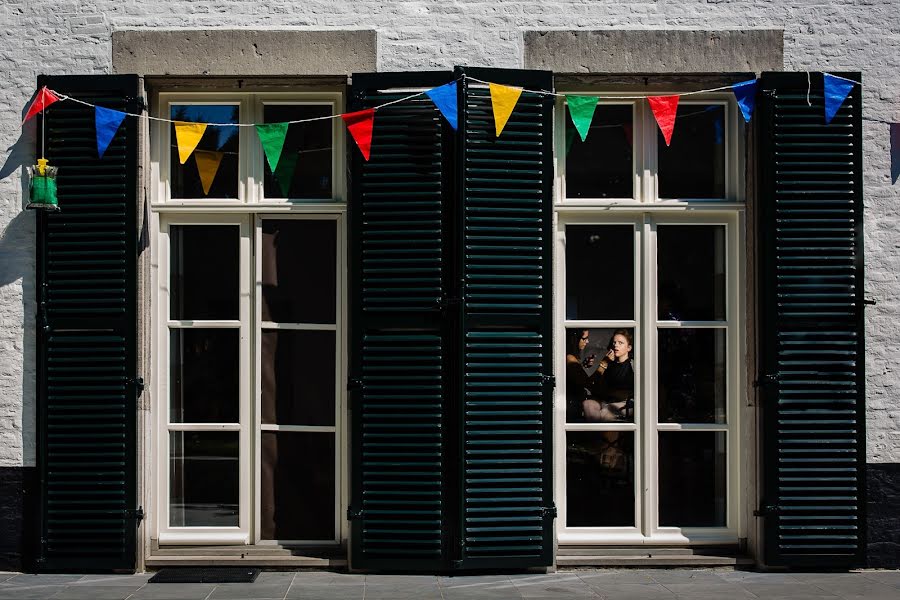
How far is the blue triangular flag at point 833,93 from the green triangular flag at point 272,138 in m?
3.64

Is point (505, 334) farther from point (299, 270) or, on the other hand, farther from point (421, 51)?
point (421, 51)

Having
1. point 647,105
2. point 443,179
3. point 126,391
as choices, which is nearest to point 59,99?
point 126,391

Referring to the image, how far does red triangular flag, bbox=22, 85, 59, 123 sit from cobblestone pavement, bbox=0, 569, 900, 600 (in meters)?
3.09

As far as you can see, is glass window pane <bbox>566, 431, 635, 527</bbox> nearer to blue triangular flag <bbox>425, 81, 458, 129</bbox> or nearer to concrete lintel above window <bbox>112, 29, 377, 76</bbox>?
blue triangular flag <bbox>425, 81, 458, 129</bbox>

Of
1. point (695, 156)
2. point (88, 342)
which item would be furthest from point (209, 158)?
point (695, 156)

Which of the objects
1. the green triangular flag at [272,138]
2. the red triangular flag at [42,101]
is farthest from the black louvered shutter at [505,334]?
the red triangular flag at [42,101]

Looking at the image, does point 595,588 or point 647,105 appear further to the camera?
point 647,105

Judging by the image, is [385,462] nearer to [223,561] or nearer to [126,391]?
[223,561]

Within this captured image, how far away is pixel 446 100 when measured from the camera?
6.84 m

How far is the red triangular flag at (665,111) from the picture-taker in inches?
272

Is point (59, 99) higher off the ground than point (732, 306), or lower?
higher

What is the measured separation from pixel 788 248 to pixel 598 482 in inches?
81.4

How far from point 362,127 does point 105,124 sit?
1720 millimetres

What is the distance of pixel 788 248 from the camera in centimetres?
698
